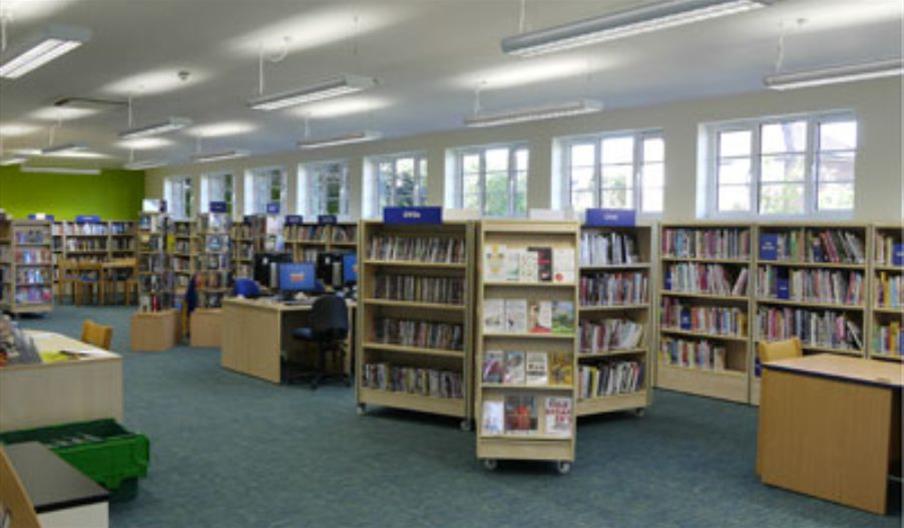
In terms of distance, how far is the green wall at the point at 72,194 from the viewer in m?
20.2

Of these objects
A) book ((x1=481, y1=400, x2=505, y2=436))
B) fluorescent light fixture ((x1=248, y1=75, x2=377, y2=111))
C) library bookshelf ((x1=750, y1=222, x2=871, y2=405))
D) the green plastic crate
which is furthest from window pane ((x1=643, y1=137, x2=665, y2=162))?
the green plastic crate

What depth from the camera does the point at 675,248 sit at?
29.4ft

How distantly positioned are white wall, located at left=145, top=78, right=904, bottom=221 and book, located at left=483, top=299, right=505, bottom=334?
479 centimetres

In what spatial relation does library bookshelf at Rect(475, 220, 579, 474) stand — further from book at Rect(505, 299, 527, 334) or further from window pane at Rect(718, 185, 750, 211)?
window pane at Rect(718, 185, 750, 211)

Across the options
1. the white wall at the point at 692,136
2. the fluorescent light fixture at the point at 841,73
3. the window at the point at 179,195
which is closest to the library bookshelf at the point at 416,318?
the fluorescent light fixture at the point at 841,73

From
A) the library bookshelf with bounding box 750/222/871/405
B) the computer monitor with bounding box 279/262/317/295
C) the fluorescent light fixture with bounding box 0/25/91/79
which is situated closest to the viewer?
the fluorescent light fixture with bounding box 0/25/91/79

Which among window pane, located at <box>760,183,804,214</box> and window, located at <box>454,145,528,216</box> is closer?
window pane, located at <box>760,183,804,214</box>

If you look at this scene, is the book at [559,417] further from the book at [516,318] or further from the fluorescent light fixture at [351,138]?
the fluorescent light fixture at [351,138]

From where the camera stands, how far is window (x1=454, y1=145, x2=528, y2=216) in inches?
493

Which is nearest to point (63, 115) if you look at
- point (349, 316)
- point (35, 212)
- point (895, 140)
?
point (349, 316)

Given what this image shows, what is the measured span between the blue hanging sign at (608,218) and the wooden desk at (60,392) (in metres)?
4.15

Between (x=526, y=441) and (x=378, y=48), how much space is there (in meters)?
4.09

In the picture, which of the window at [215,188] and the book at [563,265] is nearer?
the book at [563,265]

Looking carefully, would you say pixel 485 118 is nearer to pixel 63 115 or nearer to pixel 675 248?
pixel 675 248
